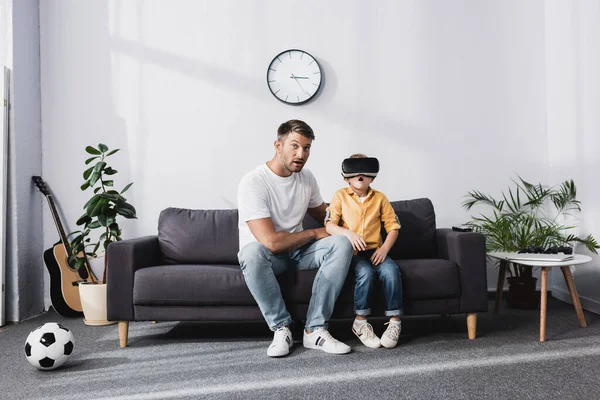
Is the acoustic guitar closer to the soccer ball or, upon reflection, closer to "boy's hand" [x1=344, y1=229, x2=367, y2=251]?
the soccer ball

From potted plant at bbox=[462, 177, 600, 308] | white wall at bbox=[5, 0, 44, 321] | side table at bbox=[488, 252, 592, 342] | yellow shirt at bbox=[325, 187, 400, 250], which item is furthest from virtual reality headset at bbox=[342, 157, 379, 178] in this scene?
white wall at bbox=[5, 0, 44, 321]

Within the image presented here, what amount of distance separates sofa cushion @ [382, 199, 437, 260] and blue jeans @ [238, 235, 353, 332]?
0.58 metres

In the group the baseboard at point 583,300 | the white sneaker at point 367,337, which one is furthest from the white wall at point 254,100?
the white sneaker at point 367,337

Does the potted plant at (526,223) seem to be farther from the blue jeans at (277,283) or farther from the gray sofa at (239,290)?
the blue jeans at (277,283)

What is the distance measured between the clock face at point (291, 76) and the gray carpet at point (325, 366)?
1.60 meters

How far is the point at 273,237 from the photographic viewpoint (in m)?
2.16

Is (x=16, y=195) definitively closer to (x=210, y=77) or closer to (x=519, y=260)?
(x=210, y=77)

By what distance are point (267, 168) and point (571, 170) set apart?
2.12m

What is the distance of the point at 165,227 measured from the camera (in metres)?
2.71

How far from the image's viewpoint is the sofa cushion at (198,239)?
2.64 metres

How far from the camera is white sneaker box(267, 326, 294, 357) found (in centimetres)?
203

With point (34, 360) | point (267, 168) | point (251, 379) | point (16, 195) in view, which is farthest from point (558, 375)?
point (16, 195)

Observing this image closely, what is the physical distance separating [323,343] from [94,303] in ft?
4.89

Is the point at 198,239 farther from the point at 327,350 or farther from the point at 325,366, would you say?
the point at 325,366
